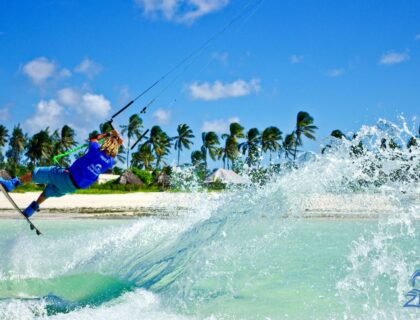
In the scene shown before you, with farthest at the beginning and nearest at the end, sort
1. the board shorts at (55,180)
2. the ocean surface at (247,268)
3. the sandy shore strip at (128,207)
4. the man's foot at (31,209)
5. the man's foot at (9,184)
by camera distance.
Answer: the sandy shore strip at (128,207) → the man's foot at (31,209) → the man's foot at (9,184) → the board shorts at (55,180) → the ocean surface at (247,268)

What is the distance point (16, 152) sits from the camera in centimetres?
9944

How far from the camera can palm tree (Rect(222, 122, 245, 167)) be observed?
78062 millimetres

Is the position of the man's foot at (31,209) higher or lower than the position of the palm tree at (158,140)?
lower

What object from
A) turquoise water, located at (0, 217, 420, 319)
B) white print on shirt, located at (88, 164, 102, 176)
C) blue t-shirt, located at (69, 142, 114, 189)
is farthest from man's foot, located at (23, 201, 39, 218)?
white print on shirt, located at (88, 164, 102, 176)

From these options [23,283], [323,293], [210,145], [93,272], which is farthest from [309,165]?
[210,145]

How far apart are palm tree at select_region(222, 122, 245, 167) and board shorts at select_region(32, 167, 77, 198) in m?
68.2

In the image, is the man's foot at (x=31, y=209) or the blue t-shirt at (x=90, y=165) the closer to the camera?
the blue t-shirt at (x=90, y=165)

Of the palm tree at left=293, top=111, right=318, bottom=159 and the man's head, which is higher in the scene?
the palm tree at left=293, top=111, right=318, bottom=159

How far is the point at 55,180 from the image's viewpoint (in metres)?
9.59

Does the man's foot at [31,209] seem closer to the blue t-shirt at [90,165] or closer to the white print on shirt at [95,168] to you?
the blue t-shirt at [90,165]

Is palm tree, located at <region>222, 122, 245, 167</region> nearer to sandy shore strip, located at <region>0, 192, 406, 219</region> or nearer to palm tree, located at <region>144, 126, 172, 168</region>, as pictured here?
palm tree, located at <region>144, 126, 172, 168</region>

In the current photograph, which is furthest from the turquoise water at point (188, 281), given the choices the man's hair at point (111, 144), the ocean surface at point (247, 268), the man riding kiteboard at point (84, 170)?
the man's hair at point (111, 144)

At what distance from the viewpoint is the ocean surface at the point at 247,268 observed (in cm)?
684

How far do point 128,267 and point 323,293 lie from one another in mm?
3672
